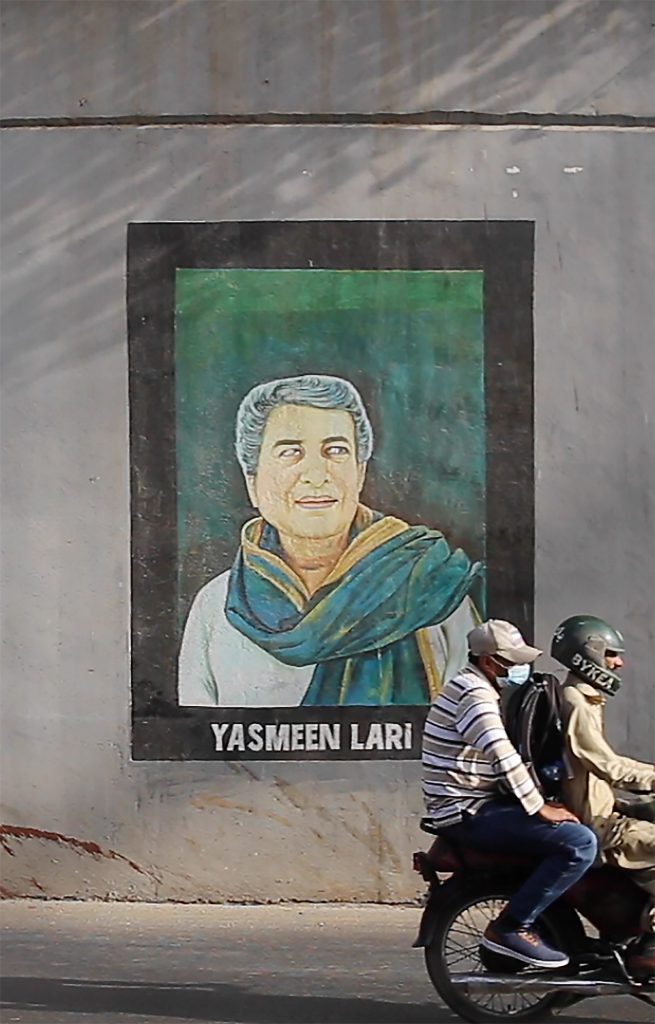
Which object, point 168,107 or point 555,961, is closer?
point 555,961

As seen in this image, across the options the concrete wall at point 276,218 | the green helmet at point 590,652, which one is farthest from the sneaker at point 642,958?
the concrete wall at point 276,218

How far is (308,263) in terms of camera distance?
873 centimetres

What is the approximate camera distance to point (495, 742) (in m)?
6.24

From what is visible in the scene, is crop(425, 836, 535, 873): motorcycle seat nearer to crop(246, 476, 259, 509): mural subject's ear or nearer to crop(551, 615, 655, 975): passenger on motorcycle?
crop(551, 615, 655, 975): passenger on motorcycle

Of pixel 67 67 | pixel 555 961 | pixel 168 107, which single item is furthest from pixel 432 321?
pixel 555 961

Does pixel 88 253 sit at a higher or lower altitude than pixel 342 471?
higher

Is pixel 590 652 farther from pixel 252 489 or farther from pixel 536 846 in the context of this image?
pixel 252 489

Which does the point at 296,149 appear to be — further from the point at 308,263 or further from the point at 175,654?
the point at 175,654

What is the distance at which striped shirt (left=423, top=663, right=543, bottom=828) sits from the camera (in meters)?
6.26

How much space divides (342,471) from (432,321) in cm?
89

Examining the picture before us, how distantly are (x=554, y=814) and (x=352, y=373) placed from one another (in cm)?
315

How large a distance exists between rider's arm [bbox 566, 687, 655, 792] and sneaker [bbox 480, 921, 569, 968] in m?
0.65

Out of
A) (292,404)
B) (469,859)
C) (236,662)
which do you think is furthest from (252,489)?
(469,859)

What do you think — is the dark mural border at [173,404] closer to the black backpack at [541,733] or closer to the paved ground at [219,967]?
the paved ground at [219,967]
